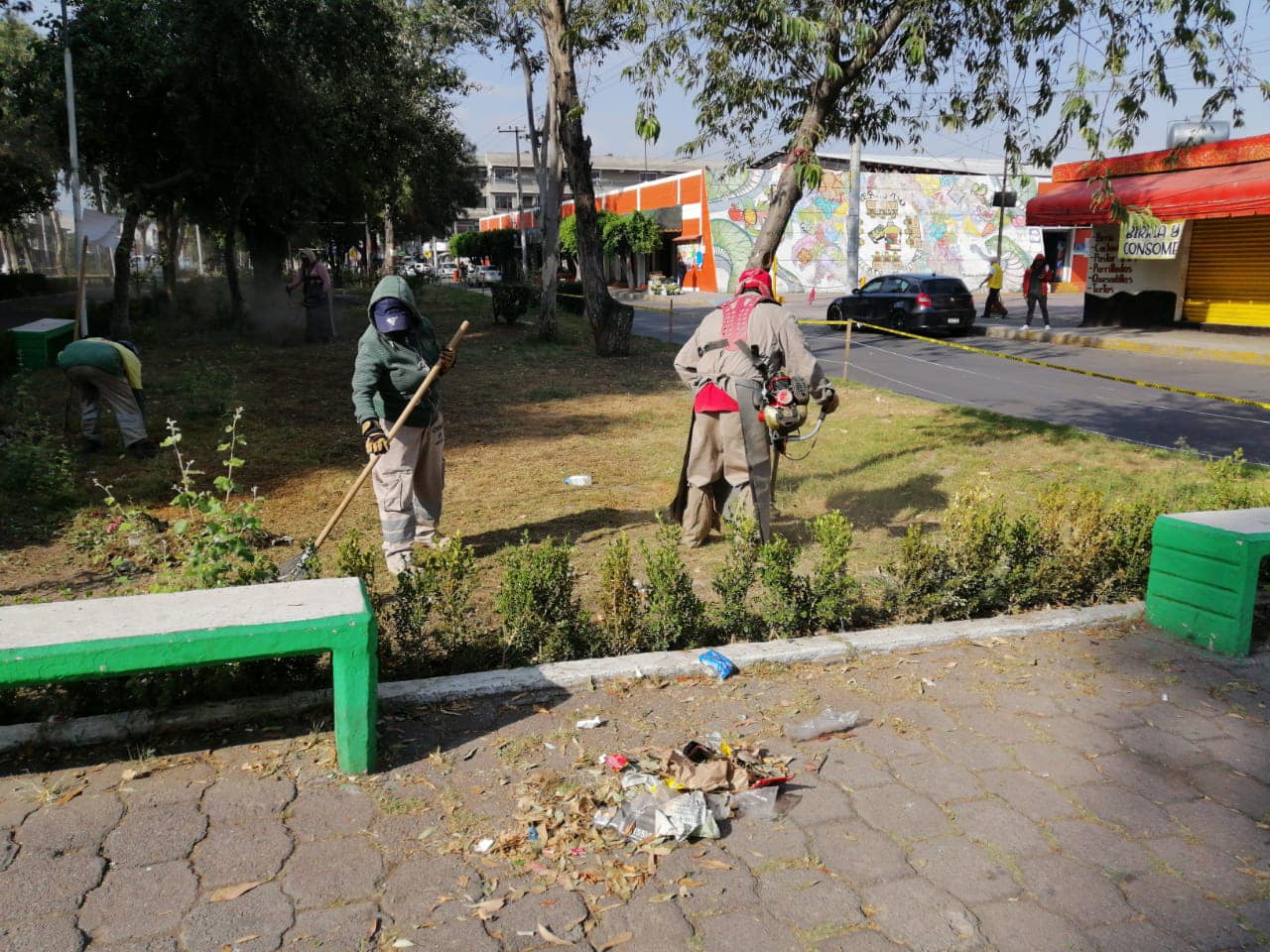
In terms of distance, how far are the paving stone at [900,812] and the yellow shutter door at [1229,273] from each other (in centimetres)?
2181

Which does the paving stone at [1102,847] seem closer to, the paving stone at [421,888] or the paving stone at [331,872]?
Answer: the paving stone at [421,888]

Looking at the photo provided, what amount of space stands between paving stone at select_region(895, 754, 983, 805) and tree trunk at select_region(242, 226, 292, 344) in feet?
61.1

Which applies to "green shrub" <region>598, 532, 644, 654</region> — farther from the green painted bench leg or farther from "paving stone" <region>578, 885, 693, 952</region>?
"paving stone" <region>578, 885, 693, 952</region>

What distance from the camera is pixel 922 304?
2167 cm

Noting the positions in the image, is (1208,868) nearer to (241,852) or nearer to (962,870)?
(962,870)

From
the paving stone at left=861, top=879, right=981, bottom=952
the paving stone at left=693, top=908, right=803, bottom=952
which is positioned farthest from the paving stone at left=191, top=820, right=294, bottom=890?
the paving stone at left=861, top=879, right=981, bottom=952

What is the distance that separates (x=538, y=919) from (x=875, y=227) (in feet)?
135

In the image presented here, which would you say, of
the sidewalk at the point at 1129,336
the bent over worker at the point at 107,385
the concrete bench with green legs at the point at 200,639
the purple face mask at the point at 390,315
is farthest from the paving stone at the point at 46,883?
the sidewalk at the point at 1129,336

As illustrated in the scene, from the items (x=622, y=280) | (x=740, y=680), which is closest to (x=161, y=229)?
(x=622, y=280)

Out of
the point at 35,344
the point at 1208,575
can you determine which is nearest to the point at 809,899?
the point at 1208,575

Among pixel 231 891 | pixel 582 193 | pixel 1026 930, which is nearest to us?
pixel 1026 930

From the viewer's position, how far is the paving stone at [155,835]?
2924 mm

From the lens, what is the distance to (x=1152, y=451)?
9.20m

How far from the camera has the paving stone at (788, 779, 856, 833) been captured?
320cm
